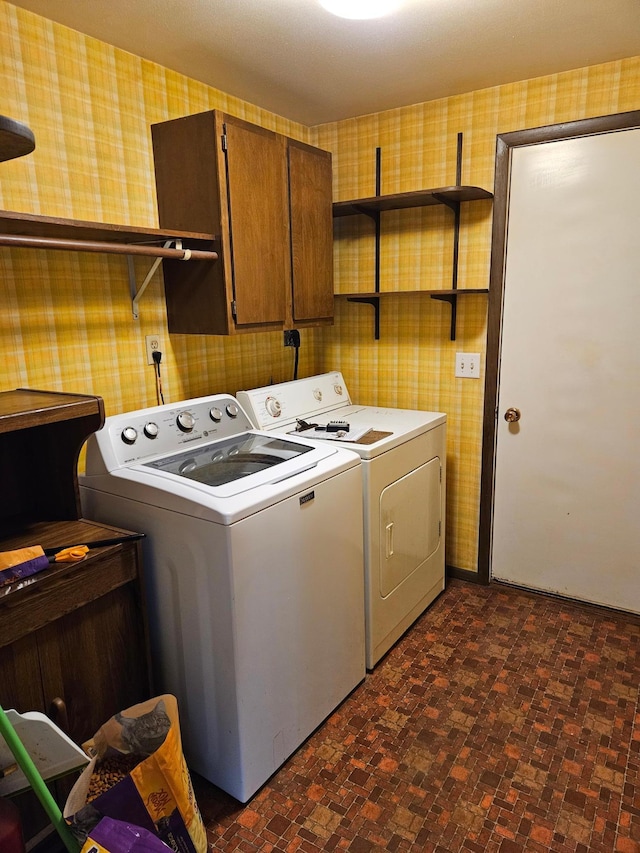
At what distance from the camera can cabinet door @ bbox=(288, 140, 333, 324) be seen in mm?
2414

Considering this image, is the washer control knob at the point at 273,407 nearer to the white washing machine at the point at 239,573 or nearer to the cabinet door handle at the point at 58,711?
the white washing machine at the point at 239,573

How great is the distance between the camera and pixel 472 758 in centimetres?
180

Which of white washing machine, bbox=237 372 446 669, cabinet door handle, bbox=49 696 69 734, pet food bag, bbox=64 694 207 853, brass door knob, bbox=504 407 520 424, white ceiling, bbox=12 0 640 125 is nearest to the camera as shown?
pet food bag, bbox=64 694 207 853

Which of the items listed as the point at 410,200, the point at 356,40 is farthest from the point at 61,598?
the point at 410,200

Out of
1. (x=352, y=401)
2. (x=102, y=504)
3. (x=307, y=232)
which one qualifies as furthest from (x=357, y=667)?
(x=307, y=232)

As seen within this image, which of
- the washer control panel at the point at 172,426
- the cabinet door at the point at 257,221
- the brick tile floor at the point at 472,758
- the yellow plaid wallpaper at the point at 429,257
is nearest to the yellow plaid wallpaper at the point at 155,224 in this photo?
the yellow plaid wallpaper at the point at 429,257

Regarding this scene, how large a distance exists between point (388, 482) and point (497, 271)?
3.63 ft

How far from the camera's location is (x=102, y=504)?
1.82 meters

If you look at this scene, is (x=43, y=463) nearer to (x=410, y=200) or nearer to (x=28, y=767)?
(x=28, y=767)

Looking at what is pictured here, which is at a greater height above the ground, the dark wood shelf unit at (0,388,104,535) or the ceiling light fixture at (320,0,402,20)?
the ceiling light fixture at (320,0,402,20)

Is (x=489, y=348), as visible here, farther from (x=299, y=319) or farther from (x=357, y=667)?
(x=357, y=667)

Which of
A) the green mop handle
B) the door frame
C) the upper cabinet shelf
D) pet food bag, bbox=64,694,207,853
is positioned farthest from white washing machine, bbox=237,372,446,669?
the green mop handle

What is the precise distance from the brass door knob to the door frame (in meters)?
0.05

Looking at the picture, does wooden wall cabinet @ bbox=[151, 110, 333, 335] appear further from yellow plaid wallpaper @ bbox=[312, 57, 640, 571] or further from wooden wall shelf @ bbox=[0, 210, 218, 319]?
yellow plaid wallpaper @ bbox=[312, 57, 640, 571]
